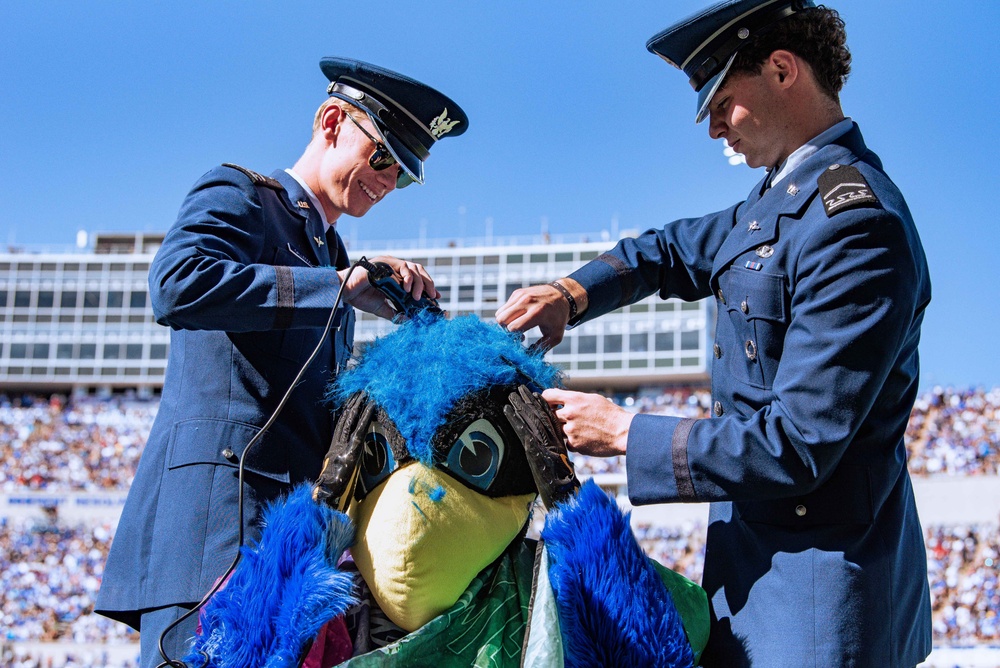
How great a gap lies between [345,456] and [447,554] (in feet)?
1.00

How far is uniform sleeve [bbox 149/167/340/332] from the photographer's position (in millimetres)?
2279

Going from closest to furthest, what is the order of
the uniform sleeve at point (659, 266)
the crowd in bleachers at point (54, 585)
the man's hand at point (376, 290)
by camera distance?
→ the man's hand at point (376, 290)
the uniform sleeve at point (659, 266)
the crowd in bleachers at point (54, 585)

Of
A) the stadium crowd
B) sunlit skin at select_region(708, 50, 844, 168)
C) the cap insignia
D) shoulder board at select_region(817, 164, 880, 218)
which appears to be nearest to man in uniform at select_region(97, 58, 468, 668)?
the cap insignia

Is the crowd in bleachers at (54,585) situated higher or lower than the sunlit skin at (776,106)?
lower

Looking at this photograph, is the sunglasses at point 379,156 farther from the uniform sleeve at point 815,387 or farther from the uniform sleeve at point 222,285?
the uniform sleeve at point 815,387

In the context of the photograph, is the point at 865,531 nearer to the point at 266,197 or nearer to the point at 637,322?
the point at 266,197

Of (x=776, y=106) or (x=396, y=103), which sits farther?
(x=396, y=103)

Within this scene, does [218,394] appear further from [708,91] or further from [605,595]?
[708,91]

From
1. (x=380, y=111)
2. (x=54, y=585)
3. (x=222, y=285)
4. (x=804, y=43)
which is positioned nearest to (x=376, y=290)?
(x=222, y=285)

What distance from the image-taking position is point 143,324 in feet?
144

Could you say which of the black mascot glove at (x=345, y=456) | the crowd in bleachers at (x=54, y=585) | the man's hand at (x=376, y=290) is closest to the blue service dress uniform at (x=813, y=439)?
the black mascot glove at (x=345, y=456)

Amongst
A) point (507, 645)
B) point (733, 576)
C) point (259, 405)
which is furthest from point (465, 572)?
point (259, 405)

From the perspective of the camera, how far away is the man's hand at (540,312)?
7.77 feet

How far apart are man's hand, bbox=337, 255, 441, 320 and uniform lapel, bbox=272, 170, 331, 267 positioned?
45 centimetres
